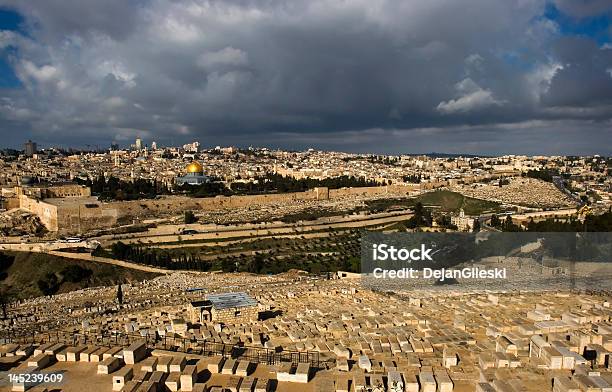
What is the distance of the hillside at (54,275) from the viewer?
19406 mm

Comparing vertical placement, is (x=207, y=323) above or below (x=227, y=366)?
below

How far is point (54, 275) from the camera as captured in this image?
20000 millimetres

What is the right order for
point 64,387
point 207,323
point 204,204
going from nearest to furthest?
point 64,387 < point 207,323 < point 204,204

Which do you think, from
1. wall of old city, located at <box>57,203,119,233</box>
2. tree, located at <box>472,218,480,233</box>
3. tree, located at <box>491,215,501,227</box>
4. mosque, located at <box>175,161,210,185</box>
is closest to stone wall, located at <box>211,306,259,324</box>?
tree, located at <box>472,218,480,233</box>

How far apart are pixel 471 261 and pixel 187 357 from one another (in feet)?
36.6

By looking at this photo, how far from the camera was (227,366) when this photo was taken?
5773 mm

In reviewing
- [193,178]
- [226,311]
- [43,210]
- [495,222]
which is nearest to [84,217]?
[43,210]

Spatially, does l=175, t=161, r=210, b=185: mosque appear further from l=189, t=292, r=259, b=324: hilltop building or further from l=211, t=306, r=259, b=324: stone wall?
l=211, t=306, r=259, b=324: stone wall

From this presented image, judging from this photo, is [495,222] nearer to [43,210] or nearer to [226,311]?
[226,311]

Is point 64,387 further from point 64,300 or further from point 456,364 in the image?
point 64,300

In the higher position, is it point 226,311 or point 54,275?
point 226,311

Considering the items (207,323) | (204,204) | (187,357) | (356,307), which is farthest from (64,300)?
(204,204)

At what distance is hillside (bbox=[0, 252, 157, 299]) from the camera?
19.4 meters

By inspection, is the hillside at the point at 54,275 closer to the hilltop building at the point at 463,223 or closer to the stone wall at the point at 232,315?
the stone wall at the point at 232,315
